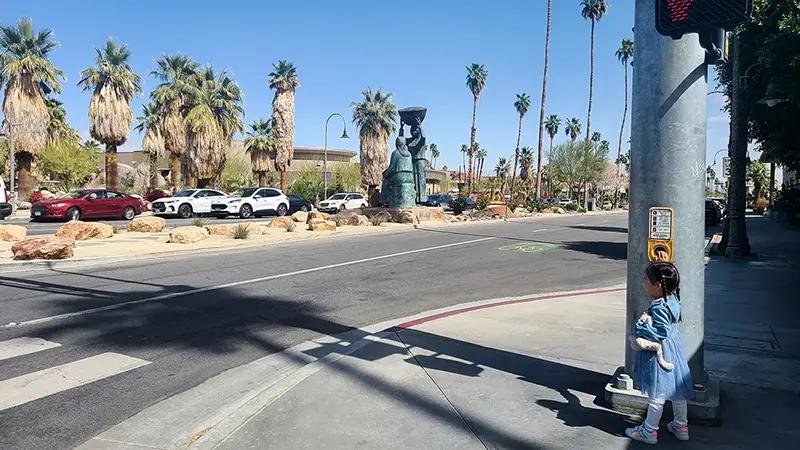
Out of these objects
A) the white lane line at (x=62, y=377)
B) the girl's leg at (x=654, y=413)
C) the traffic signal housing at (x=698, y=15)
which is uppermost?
the traffic signal housing at (x=698, y=15)

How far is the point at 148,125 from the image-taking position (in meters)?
52.7

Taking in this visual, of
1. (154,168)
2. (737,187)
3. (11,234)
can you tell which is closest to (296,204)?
(11,234)

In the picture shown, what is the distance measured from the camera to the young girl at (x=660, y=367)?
374cm

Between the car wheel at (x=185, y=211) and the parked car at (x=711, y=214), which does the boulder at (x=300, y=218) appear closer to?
the car wheel at (x=185, y=211)

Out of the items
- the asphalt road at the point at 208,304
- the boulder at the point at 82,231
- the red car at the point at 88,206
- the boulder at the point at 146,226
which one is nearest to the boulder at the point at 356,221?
the boulder at the point at 146,226

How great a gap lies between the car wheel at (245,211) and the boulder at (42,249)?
18918mm

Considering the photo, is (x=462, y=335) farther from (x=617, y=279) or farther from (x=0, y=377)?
(x=617, y=279)

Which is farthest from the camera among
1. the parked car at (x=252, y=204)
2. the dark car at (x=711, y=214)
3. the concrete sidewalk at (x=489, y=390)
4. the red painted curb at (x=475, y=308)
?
the dark car at (x=711, y=214)

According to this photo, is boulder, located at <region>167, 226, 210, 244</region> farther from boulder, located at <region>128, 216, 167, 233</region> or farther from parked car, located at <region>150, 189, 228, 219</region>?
parked car, located at <region>150, 189, 228, 219</region>

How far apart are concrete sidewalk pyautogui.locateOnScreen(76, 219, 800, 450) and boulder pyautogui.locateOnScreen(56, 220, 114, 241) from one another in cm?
1228

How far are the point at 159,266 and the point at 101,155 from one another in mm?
60505

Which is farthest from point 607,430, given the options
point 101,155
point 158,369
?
point 101,155

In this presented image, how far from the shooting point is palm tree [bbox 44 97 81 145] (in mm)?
48787

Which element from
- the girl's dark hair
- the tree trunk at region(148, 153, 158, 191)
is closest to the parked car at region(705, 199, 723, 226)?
the girl's dark hair
